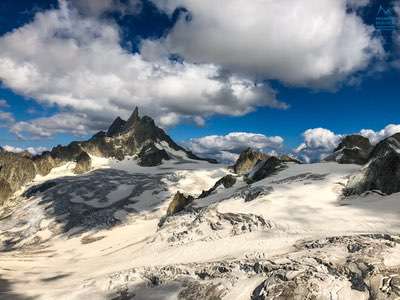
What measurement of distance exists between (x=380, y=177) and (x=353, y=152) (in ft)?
116

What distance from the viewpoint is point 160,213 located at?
429 ft

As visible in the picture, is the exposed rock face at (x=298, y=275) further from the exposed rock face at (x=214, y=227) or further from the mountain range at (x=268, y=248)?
the exposed rock face at (x=214, y=227)

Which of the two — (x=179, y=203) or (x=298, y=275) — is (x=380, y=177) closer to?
(x=298, y=275)

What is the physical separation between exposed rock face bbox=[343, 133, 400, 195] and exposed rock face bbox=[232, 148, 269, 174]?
12651 cm

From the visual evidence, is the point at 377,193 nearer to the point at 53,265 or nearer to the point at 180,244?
the point at 180,244

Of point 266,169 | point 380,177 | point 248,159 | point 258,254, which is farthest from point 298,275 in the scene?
point 248,159

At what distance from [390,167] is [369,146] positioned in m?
52.1

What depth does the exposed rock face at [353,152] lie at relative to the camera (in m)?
85.7

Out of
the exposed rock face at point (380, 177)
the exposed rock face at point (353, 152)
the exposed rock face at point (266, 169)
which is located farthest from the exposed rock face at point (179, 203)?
the exposed rock face at point (380, 177)

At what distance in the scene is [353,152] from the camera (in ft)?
293

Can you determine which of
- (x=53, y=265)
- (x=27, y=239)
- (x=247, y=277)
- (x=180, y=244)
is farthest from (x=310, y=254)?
(x=27, y=239)

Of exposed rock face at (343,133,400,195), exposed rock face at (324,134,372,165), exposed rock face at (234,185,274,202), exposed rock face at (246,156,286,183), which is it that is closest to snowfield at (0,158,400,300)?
exposed rock face at (234,185,274,202)

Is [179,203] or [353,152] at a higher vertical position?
[353,152]

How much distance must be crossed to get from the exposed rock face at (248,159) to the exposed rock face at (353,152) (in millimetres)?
78766
